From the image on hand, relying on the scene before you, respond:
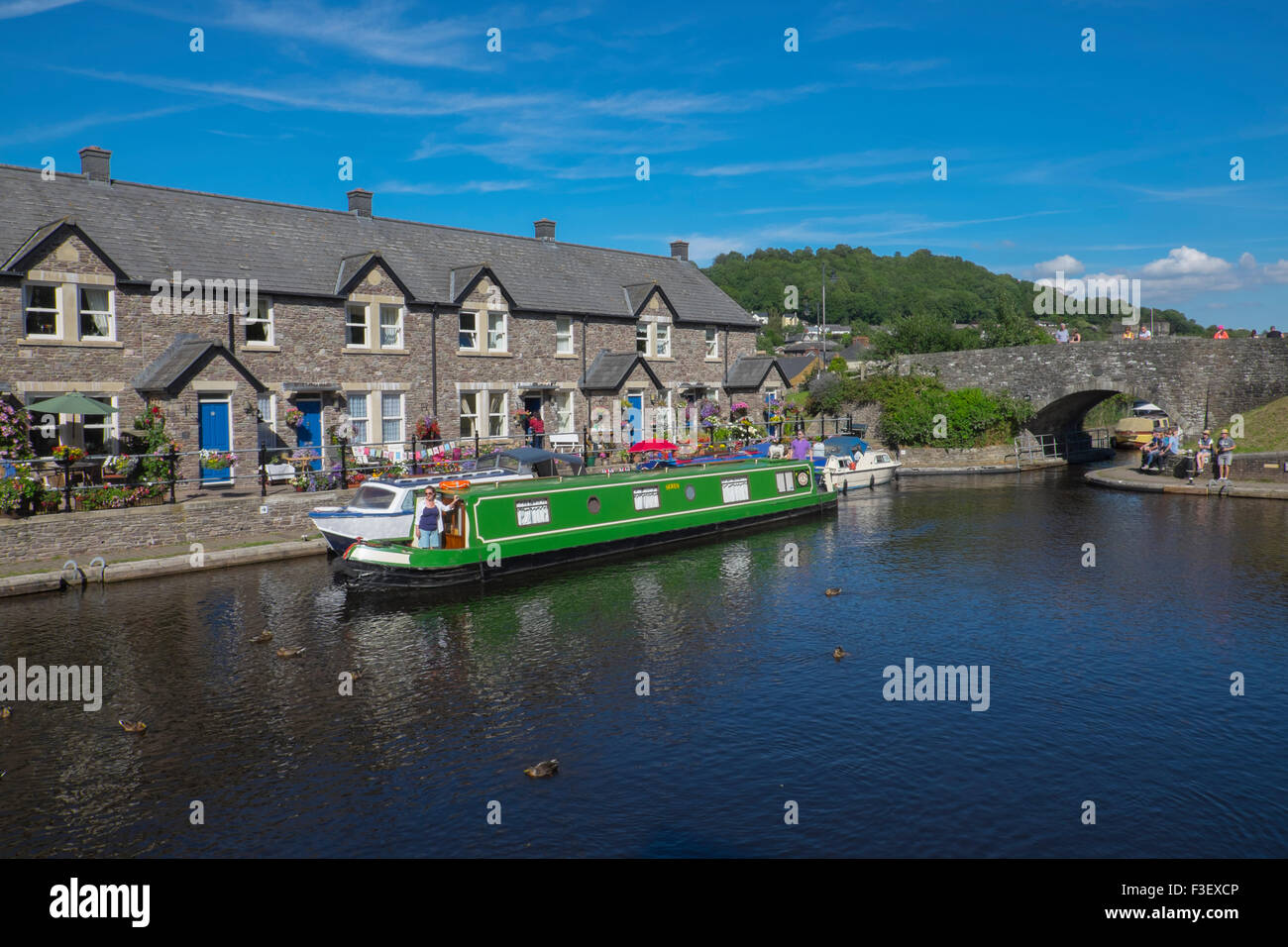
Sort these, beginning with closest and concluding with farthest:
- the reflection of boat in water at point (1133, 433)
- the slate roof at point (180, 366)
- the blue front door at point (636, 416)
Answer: the slate roof at point (180, 366)
the blue front door at point (636, 416)
the reflection of boat in water at point (1133, 433)

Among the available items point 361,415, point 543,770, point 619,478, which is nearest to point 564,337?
point 361,415

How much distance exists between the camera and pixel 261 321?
2739 cm

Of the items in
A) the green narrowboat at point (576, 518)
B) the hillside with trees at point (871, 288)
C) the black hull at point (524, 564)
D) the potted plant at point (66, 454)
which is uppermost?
the hillside with trees at point (871, 288)

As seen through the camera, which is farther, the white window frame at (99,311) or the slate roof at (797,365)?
the slate roof at (797,365)

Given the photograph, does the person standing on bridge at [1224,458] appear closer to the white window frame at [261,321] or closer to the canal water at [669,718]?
the canal water at [669,718]

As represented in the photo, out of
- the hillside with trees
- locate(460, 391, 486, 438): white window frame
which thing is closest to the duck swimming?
locate(460, 391, 486, 438): white window frame

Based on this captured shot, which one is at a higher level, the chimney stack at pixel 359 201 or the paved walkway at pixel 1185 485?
the chimney stack at pixel 359 201

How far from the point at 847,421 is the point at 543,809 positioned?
39.2 metres

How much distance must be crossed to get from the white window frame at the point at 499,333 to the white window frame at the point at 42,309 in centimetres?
1341

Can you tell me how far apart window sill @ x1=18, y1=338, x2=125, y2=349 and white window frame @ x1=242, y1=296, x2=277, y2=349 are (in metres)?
3.44

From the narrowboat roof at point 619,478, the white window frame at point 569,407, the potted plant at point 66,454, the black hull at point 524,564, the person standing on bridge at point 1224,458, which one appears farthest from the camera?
the white window frame at point 569,407

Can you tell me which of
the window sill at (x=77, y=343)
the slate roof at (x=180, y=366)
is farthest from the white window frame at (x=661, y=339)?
the window sill at (x=77, y=343)

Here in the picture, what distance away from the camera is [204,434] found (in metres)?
24.6

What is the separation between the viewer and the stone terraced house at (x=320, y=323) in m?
23.9
